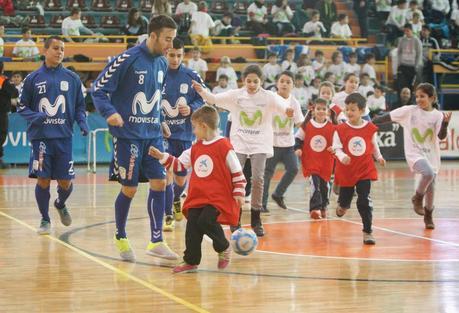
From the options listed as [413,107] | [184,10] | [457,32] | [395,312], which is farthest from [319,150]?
[457,32]

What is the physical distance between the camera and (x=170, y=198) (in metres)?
12.0

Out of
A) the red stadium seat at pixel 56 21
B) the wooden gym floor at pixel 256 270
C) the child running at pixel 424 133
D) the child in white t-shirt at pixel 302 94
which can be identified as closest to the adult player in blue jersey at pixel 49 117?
the wooden gym floor at pixel 256 270

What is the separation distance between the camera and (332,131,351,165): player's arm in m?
11.3

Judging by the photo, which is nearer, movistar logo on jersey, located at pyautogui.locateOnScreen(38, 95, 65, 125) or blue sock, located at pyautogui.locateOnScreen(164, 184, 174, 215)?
movistar logo on jersey, located at pyautogui.locateOnScreen(38, 95, 65, 125)

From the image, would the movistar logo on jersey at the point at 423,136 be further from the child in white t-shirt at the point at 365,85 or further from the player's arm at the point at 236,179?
the child in white t-shirt at the point at 365,85

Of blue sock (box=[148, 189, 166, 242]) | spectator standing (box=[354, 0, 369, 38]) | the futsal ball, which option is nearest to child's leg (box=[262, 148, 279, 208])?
blue sock (box=[148, 189, 166, 242])

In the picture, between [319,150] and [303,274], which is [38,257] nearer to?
[303,274]

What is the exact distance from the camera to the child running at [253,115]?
11.9m

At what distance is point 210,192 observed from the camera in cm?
909

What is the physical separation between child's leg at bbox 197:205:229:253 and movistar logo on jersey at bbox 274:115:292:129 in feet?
18.8

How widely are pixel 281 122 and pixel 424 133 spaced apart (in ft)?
8.97

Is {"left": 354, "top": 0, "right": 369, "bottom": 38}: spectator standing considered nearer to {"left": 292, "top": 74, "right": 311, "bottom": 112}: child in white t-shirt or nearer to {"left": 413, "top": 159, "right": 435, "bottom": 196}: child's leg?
{"left": 292, "top": 74, "right": 311, "bottom": 112}: child in white t-shirt

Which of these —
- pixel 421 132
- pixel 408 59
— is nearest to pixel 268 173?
pixel 421 132

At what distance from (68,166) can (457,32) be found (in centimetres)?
2152
